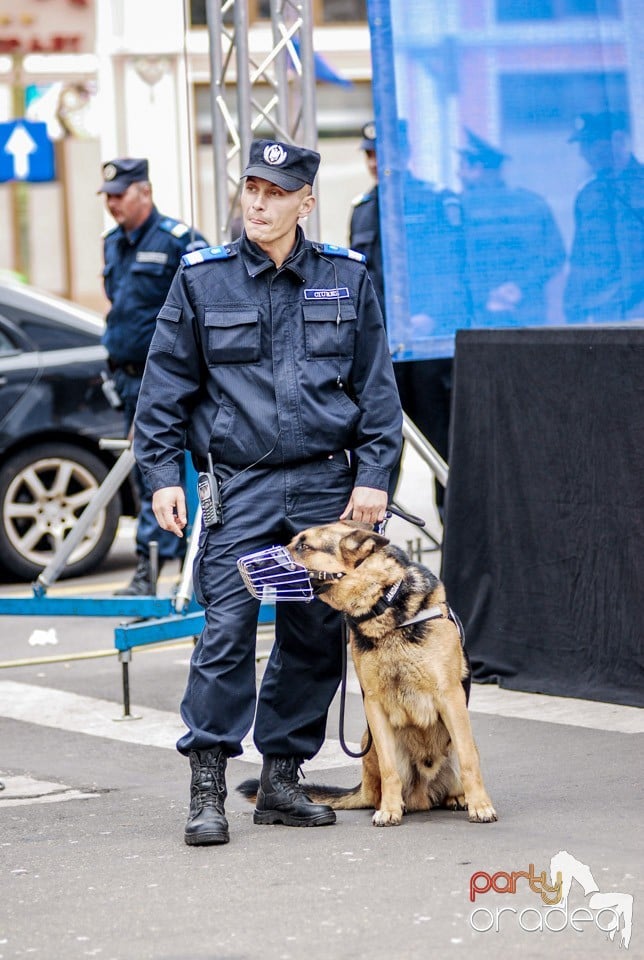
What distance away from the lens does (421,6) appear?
767 centimetres

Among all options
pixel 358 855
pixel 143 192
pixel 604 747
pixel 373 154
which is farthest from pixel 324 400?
pixel 373 154

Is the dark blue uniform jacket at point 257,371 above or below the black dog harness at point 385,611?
above

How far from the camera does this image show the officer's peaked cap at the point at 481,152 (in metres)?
7.77

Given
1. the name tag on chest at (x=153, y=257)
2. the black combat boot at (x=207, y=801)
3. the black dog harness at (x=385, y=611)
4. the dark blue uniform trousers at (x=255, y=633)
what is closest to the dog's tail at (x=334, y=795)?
the dark blue uniform trousers at (x=255, y=633)

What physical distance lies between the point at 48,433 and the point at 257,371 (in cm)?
548

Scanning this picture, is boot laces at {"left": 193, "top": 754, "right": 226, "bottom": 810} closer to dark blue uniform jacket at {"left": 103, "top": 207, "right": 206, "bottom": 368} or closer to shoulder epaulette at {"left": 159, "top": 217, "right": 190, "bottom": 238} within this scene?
dark blue uniform jacket at {"left": 103, "top": 207, "right": 206, "bottom": 368}

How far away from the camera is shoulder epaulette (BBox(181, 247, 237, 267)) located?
16.9 feet

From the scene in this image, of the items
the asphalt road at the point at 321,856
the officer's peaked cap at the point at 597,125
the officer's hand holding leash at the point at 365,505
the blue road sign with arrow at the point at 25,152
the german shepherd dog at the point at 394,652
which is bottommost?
the asphalt road at the point at 321,856

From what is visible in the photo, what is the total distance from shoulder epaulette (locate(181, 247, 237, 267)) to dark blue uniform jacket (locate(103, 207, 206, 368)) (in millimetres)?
4071

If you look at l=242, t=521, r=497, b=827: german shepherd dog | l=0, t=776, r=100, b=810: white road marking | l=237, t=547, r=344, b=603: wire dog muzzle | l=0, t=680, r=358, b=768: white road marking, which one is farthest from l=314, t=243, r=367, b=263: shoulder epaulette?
l=0, t=776, r=100, b=810: white road marking

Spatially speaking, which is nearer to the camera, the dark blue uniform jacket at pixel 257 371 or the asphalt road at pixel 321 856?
the asphalt road at pixel 321 856

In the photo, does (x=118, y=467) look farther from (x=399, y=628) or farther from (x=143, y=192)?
(x=399, y=628)

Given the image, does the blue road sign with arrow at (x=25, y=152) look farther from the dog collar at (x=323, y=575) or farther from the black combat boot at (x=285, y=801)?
the dog collar at (x=323, y=575)

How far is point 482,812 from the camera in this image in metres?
5.05
